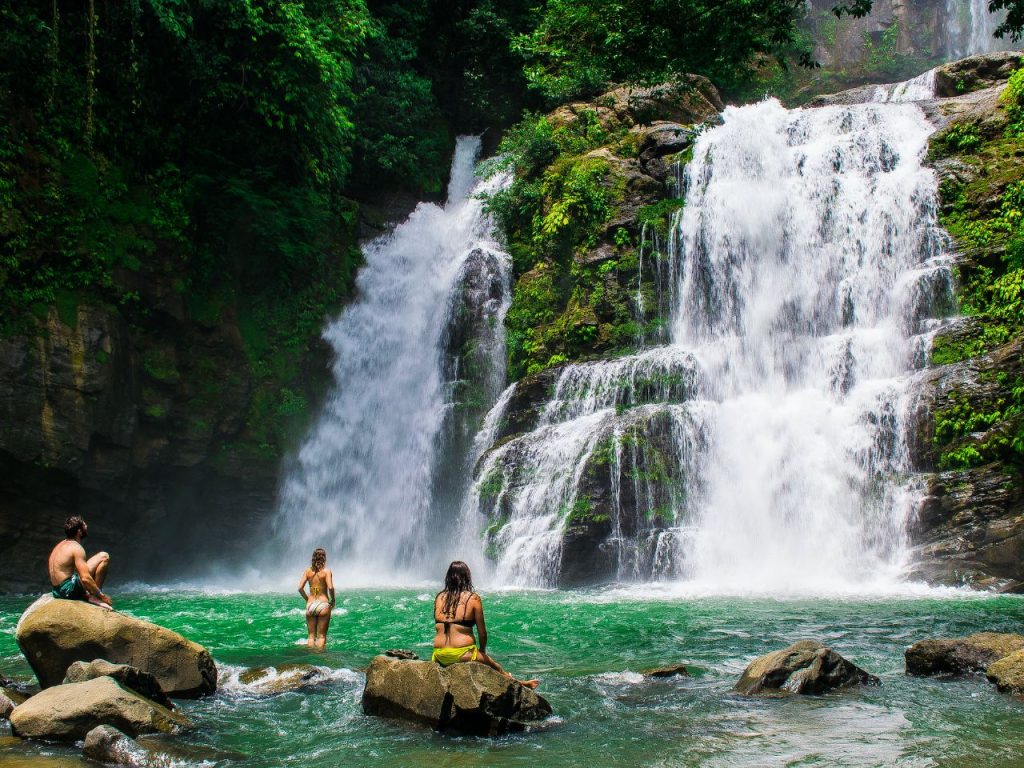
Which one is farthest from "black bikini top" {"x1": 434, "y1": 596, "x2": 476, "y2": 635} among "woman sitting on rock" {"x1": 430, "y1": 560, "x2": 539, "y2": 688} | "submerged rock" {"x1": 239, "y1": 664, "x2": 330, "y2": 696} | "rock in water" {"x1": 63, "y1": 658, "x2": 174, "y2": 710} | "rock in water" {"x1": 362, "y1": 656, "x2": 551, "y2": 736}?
"rock in water" {"x1": 63, "y1": 658, "x2": 174, "y2": 710}

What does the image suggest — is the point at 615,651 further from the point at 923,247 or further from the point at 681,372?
the point at 923,247

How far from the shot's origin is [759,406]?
54.6 feet

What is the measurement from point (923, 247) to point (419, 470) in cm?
1271

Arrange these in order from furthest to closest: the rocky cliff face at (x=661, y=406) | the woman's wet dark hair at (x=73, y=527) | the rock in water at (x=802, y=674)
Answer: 1. the rocky cliff face at (x=661, y=406)
2. the woman's wet dark hair at (x=73, y=527)
3. the rock in water at (x=802, y=674)

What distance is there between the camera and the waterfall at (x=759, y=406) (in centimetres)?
1512

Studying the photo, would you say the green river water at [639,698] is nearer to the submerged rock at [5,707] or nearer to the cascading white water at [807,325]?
the submerged rock at [5,707]

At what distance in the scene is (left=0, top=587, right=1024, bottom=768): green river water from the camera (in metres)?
5.47

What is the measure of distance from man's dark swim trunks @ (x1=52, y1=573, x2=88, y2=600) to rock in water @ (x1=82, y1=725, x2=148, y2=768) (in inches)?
120

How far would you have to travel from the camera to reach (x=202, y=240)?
1942 cm

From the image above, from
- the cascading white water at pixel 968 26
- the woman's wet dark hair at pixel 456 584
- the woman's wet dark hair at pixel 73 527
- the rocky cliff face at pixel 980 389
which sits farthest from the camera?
the cascading white water at pixel 968 26

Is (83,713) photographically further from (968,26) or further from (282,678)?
(968,26)

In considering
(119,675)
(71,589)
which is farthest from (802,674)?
(71,589)

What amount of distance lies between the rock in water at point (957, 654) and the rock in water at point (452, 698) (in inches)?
149

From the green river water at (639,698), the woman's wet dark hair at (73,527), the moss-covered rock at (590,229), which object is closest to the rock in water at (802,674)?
the green river water at (639,698)
